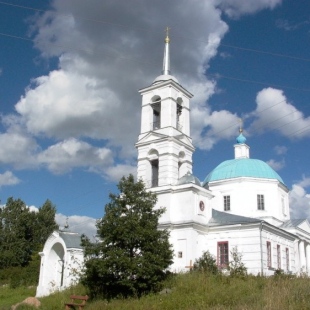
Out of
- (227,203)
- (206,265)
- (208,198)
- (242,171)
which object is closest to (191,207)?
(208,198)

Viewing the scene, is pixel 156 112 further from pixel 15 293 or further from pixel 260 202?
pixel 15 293

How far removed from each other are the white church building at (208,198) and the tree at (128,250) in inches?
245

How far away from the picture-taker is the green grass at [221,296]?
13.1 m

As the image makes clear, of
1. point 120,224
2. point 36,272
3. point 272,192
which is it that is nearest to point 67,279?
point 36,272

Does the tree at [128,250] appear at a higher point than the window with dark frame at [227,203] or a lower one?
lower

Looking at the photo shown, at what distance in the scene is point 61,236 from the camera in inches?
1204

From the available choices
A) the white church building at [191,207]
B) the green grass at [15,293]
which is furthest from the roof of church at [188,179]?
the green grass at [15,293]

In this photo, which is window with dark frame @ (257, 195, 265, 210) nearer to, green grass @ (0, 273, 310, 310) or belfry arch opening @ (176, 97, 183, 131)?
belfry arch opening @ (176, 97, 183, 131)

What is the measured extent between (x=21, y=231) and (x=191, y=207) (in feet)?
83.3

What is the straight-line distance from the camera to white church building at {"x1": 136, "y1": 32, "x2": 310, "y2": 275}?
1104 inches

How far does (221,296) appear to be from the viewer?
52.6 ft

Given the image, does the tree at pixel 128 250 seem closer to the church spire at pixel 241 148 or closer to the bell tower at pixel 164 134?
the bell tower at pixel 164 134

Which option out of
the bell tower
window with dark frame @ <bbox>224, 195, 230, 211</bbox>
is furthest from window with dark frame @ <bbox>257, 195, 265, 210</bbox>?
the bell tower

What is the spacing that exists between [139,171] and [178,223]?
206 inches
